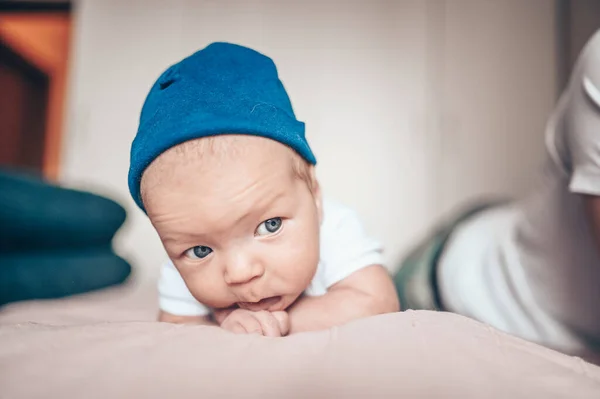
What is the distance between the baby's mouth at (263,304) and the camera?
51cm

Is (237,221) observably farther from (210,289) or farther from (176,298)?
(176,298)

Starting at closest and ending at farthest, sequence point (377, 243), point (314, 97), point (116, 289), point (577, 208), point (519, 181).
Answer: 1. point (377, 243)
2. point (577, 208)
3. point (314, 97)
4. point (116, 289)
5. point (519, 181)

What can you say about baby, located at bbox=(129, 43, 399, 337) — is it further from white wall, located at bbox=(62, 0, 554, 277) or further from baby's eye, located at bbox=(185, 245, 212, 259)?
white wall, located at bbox=(62, 0, 554, 277)

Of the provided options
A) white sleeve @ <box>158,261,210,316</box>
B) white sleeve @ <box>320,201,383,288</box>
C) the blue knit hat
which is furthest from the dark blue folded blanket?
white sleeve @ <box>320,201,383,288</box>

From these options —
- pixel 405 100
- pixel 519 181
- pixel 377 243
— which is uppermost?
pixel 405 100

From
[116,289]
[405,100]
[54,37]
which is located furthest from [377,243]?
[54,37]

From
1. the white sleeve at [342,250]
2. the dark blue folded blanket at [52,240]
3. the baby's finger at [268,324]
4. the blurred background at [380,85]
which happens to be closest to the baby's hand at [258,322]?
the baby's finger at [268,324]

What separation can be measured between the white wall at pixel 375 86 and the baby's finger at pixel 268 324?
1.54 feet

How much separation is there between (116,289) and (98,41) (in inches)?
29.4

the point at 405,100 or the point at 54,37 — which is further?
the point at 54,37

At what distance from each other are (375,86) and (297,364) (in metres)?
1.15

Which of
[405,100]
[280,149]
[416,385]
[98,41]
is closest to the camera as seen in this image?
[416,385]

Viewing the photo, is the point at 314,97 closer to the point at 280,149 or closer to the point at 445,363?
the point at 280,149

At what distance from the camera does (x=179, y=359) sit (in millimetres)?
360
